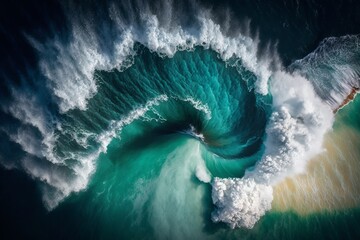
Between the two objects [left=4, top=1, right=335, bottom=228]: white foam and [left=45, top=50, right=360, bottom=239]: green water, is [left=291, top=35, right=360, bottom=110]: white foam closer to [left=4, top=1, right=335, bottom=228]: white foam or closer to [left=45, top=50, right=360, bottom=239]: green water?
[left=4, top=1, right=335, bottom=228]: white foam

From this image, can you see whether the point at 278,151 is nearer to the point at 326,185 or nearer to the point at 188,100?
the point at 326,185

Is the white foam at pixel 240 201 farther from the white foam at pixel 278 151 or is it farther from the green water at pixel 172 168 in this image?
the green water at pixel 172 168

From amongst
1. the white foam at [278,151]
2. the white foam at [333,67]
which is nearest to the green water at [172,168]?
the white foam at [278,151]

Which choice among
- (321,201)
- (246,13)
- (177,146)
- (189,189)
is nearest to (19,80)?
(177,146)

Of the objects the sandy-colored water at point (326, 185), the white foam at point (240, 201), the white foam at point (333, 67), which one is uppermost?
the white foam at point (333, 67)

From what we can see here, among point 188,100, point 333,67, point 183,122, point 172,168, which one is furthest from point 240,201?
point 333,67

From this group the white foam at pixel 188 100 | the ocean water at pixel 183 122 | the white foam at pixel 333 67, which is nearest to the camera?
the white foam at pixel 188 100
